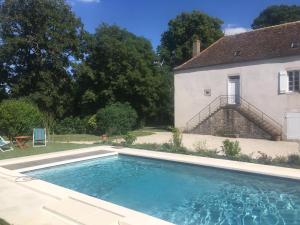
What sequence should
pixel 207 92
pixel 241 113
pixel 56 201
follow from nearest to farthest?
pixel 56 201 → pixel 241 113 → pixel 207 92

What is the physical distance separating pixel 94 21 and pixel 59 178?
75.2ft

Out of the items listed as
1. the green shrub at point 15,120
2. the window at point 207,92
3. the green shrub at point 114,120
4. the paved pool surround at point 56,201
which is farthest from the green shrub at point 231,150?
the green shrub at point 114,120

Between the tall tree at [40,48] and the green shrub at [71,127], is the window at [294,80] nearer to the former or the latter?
the green shrub at [71,127]

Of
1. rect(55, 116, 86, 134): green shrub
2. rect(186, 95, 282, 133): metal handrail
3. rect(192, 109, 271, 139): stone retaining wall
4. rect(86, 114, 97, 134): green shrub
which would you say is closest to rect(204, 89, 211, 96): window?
rect(186, 95, 282, 133): metal handrail

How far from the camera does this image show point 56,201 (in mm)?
7160

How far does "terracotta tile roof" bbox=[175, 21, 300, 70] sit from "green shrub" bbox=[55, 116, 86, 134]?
9.60 m

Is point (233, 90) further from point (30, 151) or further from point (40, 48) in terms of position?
point (40, 48)

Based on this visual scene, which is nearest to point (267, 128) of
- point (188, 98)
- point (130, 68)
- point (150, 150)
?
point (188, 98)

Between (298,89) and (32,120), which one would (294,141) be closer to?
(298,89)

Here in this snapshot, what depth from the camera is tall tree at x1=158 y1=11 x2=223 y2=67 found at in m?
37.8

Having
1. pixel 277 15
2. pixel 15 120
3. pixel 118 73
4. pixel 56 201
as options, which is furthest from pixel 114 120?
pixel 277 15

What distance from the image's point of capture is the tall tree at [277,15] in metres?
41.9

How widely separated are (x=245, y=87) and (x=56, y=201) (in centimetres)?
1737

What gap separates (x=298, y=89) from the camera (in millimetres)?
19734
